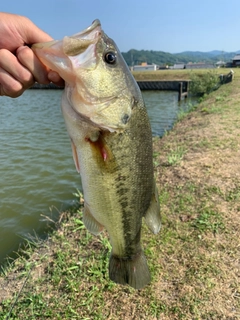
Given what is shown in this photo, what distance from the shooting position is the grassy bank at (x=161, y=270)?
3.01 metres

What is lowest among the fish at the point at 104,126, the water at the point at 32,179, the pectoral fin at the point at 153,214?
the water at the point at 32,179

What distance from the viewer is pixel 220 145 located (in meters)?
6.98

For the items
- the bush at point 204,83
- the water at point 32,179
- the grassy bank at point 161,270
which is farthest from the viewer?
the bush at point 204,83

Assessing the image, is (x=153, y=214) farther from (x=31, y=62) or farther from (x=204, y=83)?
(x=204, y=83)

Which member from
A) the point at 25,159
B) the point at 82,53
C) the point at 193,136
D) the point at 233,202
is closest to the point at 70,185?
the point at 25,159

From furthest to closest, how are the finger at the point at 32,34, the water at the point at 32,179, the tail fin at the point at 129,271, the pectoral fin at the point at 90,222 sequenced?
the water at the point at 32,179 < the tail fin at the point at 129,271 < the pectoral fin at the point at 90,222 < the finger at the point at 32,34

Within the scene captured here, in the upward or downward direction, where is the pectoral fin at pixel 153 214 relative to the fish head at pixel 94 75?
downward

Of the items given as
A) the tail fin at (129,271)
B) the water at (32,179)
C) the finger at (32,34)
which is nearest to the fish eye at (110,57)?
the finger at (32,34)

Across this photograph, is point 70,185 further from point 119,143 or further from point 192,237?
point 119,143

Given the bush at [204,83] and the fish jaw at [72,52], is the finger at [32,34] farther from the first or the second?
the bush at [204,83]

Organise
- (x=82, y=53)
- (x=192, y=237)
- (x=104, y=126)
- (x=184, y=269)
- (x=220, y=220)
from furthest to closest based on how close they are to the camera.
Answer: (x=220, y=220), (x=192, y=237), (x=184, y=269), (x=104, y=126), (x=82, y=53)

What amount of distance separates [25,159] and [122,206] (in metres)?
8.39

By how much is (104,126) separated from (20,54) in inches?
27.6

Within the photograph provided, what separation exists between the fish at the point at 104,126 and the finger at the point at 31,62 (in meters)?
0.05
